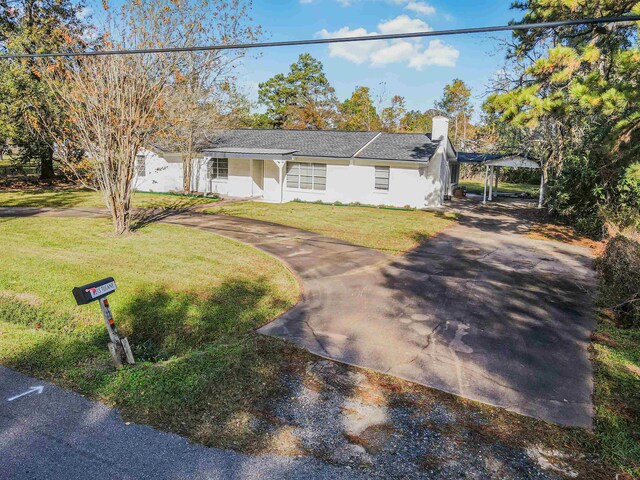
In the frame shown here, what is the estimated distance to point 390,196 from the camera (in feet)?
71.6

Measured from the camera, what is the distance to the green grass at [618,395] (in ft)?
12.9

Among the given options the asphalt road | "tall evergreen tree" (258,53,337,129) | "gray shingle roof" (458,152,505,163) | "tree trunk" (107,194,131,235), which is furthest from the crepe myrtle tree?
"tall evergreen tree" (258,53,337,129)

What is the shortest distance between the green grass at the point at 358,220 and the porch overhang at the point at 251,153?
239 centimetres

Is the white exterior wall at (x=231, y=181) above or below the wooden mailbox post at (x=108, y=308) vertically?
above

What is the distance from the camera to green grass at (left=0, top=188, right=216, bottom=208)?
60.2ft

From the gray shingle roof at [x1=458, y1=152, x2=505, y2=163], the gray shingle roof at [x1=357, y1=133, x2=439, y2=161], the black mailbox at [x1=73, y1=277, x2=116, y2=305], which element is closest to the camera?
the black mailbox at [x1=73, y1=277, x2=116, y2=305]

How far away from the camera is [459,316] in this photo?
752 centimetres

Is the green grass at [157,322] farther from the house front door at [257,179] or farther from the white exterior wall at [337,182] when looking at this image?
the house front door at [257,179]

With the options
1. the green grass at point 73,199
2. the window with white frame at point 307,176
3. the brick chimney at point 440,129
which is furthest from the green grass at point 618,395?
the brick chimney at point 440,129

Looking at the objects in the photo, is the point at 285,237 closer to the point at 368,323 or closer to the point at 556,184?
the point at 368,323

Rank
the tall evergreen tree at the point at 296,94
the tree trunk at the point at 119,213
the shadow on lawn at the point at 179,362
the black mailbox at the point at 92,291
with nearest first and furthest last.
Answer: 1. the shadow on lawn at the point at 179,362
2. the black mailbox at the point at 92,291
3. the tree trunk at the point at 119,213
4. the tall evergreen tree at the point at 296,94

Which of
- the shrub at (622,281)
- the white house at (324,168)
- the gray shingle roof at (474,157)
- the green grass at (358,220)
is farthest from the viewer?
the gray shingle roof at (474,157)

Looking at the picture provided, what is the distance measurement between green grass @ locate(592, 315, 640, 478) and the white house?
15.0m

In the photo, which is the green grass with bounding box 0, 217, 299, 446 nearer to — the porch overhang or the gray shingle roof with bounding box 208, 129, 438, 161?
the porch overhang
